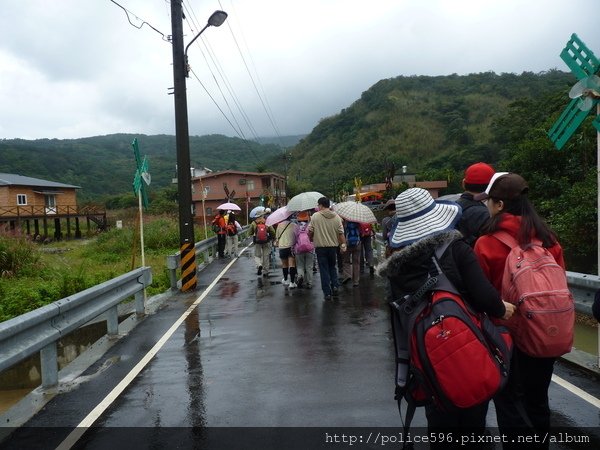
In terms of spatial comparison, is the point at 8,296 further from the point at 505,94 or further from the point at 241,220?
the point at 505,94

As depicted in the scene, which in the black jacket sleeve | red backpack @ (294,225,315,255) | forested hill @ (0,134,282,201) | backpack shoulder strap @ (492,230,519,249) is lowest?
red backpack @ (294,225,315,255)

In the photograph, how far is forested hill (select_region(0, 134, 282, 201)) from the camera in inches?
3748

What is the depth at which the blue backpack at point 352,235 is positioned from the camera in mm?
11094

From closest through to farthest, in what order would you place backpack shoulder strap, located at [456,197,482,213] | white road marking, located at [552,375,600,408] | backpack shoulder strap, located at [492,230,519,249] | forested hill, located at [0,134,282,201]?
backpack shoulder strap, located at [492,230,519,249] < white road marking, located at [552,375,600,408] < backpack shoulder strap, located at [456,197,482,213] < forested hill, located at [0,134,282,201]

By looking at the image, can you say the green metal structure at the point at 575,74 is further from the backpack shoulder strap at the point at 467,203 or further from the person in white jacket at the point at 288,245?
the person in white jacket at the point at 288,245

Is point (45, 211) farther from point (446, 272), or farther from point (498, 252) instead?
point (446, 272)

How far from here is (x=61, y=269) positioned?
54.3 ft

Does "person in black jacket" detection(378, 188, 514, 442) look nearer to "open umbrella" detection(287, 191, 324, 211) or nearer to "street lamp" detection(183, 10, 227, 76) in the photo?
"open umbrella" detection(287, 191, 324, 211)

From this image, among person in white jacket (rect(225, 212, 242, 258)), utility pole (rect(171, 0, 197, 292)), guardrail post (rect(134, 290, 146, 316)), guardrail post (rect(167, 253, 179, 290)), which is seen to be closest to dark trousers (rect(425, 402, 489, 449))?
guardrail post (rect(134, 290, 146, 316))

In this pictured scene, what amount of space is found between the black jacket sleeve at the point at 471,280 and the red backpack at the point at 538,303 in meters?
0.29

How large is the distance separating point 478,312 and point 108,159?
13385cm

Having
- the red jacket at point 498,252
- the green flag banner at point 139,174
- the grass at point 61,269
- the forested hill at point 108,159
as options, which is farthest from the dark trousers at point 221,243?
the forested hill at point 108,159

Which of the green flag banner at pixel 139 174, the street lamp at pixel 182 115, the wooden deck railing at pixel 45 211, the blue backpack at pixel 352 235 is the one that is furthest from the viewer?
the wooden deck railing at pixel 45 211

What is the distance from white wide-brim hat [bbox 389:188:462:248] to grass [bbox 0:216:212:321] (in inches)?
333
